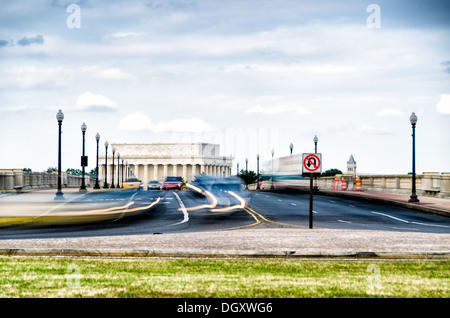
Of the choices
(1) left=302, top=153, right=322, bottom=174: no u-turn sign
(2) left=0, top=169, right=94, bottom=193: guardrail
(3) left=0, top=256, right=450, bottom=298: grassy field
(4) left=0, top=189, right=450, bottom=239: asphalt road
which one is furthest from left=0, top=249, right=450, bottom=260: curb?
(2) left=0, top=169, right=94, bottom=193: guardrail

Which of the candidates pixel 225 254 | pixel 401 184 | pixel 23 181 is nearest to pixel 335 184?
pixel 401 184

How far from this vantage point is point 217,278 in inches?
395

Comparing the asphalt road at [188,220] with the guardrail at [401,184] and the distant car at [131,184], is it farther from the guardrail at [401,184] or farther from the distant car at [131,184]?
the distant car at [131,184]

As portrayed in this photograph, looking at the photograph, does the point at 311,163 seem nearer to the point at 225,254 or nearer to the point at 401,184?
the point at 225,254

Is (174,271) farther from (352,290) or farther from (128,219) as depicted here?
(128,219)

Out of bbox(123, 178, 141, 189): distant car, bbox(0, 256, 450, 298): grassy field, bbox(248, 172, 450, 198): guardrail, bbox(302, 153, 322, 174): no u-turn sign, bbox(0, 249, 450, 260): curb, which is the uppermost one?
bbox(302, 153, 322, 174): no u-turn sign

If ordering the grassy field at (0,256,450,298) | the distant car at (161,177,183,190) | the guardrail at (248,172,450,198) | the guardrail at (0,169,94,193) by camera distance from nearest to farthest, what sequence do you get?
the grassy field at (0,256,450,298), the guardrail at (248,172,450,198), the guardrail at (0,169,94,193), the distant car at (161,177,183,190)

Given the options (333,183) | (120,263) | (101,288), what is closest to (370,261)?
(120,263)

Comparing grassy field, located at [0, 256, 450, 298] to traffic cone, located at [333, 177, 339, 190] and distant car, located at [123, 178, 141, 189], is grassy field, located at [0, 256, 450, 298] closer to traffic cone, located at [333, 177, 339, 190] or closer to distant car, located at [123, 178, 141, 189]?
traffic cone, located at [333, 177, 339, 190]

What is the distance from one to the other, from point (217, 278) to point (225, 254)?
3.87 m

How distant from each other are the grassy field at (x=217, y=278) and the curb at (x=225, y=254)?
0.98 meters

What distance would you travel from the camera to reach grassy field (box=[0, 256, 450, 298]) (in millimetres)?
8656

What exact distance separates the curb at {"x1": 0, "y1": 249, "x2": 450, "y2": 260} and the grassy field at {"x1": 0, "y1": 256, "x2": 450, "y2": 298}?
98cm

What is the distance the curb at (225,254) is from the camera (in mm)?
13734
